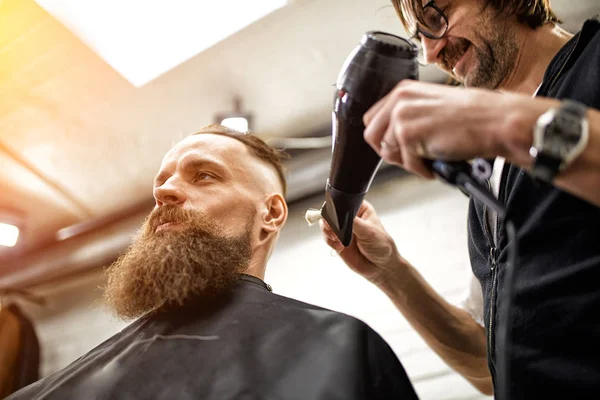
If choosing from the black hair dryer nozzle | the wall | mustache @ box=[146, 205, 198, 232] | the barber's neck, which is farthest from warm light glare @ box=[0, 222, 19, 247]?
the barber's neck

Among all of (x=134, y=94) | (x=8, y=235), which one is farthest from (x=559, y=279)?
(x=8, y=235)

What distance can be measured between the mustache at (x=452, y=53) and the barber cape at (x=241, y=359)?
→ 790 mm

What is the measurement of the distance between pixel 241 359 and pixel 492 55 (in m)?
1.02

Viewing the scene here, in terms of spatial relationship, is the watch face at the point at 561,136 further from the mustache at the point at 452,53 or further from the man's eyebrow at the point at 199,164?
the man's eyebrow at the point at 199,164

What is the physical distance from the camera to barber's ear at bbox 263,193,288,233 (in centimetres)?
177

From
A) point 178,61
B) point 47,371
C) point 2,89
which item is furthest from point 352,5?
point 47,371

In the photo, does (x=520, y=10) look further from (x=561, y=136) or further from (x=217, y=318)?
(x=217, y=318)

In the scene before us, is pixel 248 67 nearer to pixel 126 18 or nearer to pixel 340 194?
pixel 126 18

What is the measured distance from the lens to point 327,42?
2.45 meters

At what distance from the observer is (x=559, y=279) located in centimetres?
99

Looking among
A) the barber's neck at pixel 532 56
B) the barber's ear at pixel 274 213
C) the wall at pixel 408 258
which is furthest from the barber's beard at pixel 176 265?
the barber's neck at pixel 532 56

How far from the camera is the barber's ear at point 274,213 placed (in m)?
1.77

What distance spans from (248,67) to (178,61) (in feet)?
1.21

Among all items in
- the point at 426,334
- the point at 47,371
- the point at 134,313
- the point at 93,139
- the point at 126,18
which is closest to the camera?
the point at 134,313
